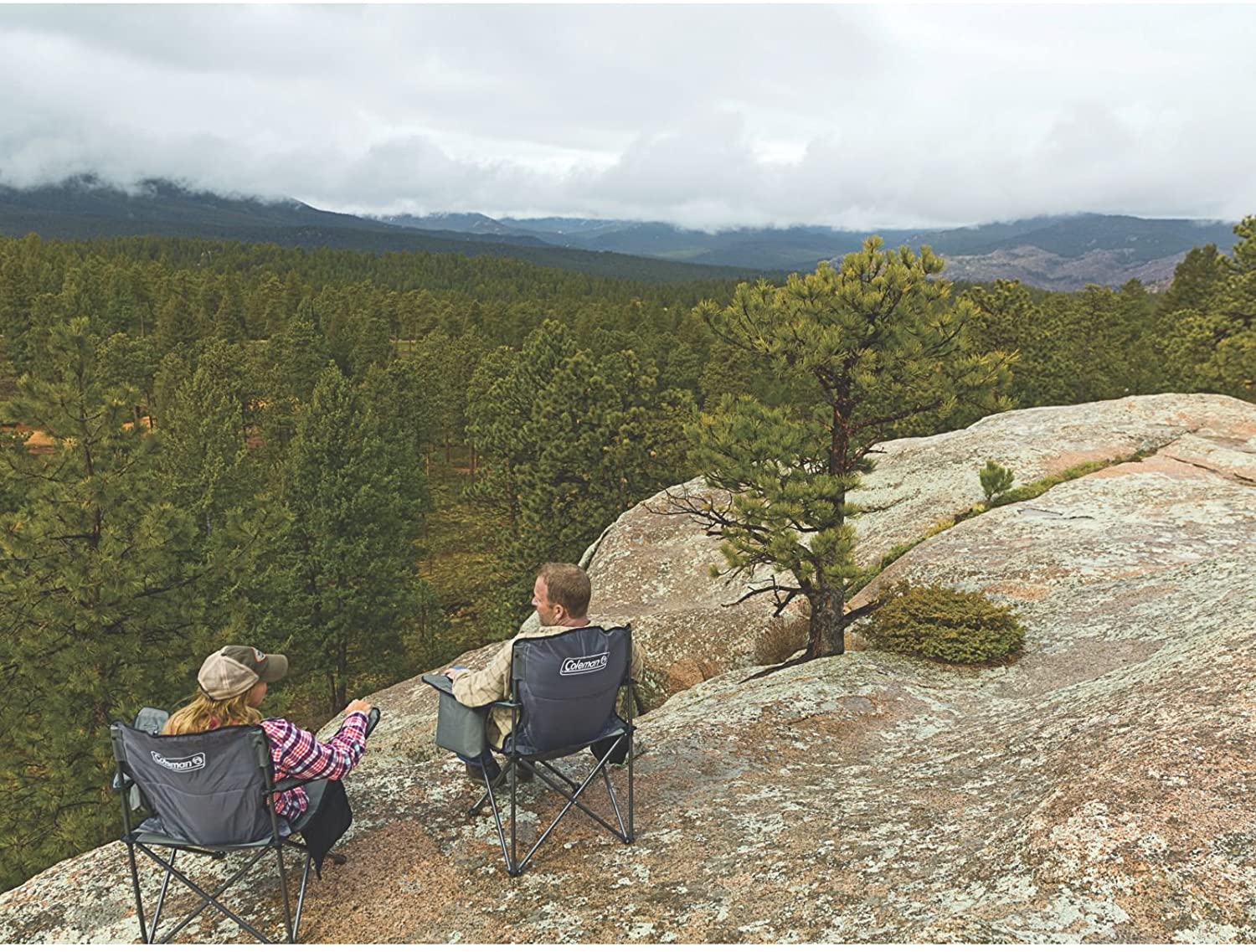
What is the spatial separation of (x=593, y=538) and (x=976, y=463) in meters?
15.2

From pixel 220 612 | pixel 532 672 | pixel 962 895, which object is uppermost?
pixel 532 672

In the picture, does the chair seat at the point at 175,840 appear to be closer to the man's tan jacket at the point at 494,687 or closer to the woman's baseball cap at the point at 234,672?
the woman's baseball cap at the point at 234,672

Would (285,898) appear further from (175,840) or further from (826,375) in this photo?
(826,375)

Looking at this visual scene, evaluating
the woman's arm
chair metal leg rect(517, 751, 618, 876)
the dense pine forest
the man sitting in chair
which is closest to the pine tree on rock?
the dense pine forest

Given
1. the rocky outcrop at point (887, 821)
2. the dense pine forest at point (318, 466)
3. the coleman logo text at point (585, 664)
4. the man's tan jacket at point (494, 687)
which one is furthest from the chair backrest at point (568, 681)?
the dense pine forest at point (318, 466)

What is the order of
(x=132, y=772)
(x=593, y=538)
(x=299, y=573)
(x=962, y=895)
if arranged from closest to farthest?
(x=962, y=895) < (x=132, y=772) < (x=299, y=573) < (x=593, y=538)

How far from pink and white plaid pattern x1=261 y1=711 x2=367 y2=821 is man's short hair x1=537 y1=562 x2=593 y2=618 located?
180 centimetres

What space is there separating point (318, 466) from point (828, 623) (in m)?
19.3

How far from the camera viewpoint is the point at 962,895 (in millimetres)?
4504

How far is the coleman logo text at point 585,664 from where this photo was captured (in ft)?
18.1

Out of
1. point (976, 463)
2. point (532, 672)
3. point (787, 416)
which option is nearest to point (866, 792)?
point (532, 672)

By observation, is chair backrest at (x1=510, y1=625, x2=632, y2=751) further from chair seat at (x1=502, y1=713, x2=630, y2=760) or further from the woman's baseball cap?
the woman's baseball cap

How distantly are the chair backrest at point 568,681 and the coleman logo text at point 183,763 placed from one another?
1.99 meters

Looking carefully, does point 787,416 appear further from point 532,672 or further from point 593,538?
point 593,538
